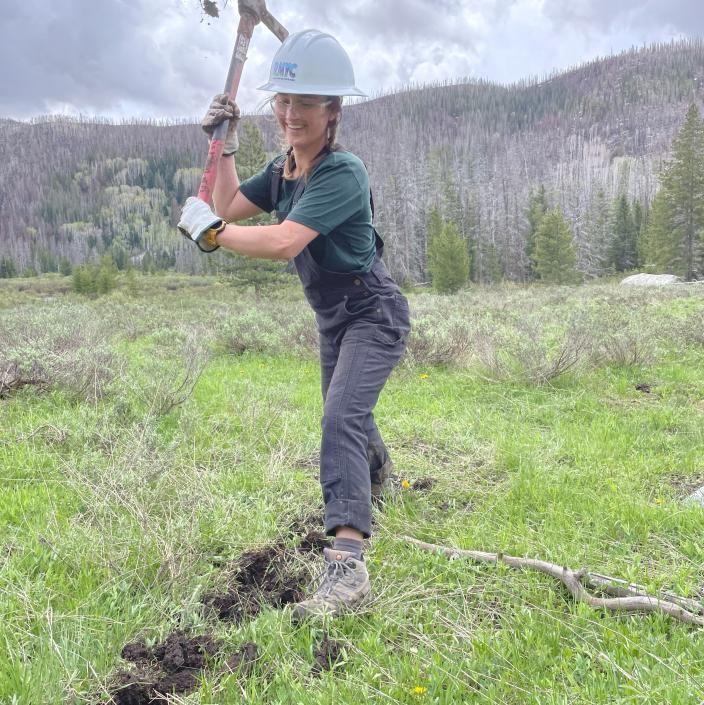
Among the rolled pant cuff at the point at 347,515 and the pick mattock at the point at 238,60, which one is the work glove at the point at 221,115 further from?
the rolled pant cuff at the point at 347,515

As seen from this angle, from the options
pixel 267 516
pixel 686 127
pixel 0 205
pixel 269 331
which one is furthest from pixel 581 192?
pixel 0 205

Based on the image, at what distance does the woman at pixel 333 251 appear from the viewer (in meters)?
2.39

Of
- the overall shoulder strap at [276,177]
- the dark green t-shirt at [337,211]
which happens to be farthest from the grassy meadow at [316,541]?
the overall shoulder strap at [276,177]

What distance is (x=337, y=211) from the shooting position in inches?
97.2

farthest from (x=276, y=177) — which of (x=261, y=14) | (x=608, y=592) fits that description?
(x=608, y=592)

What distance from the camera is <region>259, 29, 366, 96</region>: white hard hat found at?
2.51m

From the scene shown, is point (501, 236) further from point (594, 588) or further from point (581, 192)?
point (594, 588)

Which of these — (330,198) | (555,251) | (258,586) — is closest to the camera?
(330,198)

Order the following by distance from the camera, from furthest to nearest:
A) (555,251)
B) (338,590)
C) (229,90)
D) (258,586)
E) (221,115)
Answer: (555,251), (229,90), (221,115), (258,586), (338,590)

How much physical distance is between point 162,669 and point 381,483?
1.81 m

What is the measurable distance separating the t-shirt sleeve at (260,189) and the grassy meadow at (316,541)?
1.64m

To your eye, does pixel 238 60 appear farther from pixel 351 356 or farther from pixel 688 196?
pixel 688 196

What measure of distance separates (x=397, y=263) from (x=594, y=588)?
67.8 m

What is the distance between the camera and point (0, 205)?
13650cm
